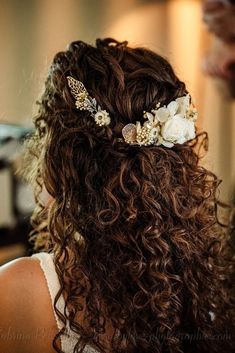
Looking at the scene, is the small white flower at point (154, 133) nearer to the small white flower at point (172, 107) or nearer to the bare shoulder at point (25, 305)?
the small white flower at point (172, 107)

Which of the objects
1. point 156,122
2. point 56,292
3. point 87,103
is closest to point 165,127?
point 156,122

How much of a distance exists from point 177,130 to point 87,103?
0.51 ft

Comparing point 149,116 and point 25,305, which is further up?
point 149,116

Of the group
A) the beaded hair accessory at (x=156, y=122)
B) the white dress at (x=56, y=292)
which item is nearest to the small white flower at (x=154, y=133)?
the beaded hair accessory at (x=156, y=122)

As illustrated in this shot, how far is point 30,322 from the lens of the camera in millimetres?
815

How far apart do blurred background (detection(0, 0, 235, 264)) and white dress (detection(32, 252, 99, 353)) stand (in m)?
0.32

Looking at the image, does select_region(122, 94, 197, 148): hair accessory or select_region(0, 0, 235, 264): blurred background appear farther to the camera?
select_region(0, 0, 235, 264): blurred background

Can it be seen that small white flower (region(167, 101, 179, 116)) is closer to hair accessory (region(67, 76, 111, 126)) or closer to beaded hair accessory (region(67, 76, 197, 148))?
beaded hair accessory (region(67, 76, 197, 148))

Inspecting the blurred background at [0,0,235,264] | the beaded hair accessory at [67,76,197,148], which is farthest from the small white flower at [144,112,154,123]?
the blurred background at [0,0,235,264]

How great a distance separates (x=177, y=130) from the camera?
0.83 m

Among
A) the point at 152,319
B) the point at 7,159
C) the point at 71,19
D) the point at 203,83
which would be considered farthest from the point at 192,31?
the point at 152,319

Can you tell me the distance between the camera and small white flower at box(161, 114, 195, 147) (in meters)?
0.82

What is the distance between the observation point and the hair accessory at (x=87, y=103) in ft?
2.61

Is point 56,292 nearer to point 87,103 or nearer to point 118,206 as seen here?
point 118,206
